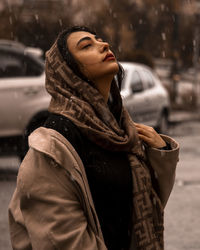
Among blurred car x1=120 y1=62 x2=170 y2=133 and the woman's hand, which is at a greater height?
the woman's hand

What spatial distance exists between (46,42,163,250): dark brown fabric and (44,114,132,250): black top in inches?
1.2

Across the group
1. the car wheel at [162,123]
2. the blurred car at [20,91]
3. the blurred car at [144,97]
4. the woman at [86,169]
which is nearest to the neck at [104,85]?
the woman at [86,169]

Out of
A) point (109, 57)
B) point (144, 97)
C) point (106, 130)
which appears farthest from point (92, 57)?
point (144, 97)

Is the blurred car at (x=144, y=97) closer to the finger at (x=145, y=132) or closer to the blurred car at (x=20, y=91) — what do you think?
the blurred car at (x=20, y=91)

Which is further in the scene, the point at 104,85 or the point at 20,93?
the point at 20,93

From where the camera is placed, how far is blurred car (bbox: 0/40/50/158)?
897 centimetres

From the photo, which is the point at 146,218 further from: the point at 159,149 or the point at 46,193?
the point at 46,193

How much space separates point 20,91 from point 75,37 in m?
6.79

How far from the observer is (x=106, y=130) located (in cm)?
234

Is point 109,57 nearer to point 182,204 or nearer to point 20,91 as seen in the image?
point 182,204

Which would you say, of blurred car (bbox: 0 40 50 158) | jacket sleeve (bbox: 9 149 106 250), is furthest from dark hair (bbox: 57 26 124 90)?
blurred car (bbox: 0 40 50 158)

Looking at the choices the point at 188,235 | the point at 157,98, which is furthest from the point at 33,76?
the point at 188,235

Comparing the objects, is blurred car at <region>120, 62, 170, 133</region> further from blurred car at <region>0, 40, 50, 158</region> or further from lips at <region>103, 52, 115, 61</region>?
lips at <region>103, 52, 115, 61</region>

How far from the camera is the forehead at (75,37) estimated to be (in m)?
2.39
